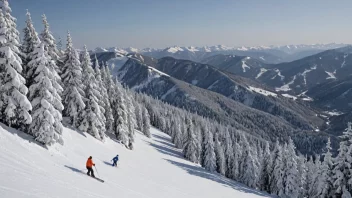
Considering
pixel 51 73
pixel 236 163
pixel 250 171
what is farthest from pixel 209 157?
pixel 51 73

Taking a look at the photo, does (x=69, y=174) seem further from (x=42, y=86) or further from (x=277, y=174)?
(x=277, y=174)

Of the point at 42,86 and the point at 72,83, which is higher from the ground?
the point at 72,83

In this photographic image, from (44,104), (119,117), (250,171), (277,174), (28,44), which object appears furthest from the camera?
(250,171)

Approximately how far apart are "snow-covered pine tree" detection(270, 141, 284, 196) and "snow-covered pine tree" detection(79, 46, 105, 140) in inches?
1569

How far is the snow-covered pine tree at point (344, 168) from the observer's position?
40.9 meters

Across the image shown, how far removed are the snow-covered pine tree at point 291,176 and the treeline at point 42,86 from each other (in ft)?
131

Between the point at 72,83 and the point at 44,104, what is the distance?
669 inches

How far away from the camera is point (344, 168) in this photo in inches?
1634

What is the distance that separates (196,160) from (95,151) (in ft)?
157

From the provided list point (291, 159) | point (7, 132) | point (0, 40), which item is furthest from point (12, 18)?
point (291, 159)

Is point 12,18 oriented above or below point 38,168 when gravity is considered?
above

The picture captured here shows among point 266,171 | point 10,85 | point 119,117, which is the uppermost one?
point 10,85

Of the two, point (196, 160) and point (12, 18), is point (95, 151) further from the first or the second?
point (196, 160)

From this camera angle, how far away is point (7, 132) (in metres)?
26.5
